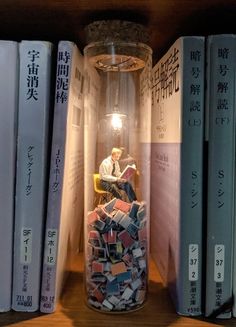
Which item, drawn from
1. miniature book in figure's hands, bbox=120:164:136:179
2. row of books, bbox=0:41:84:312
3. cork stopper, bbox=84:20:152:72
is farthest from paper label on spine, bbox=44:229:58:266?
cork stopper, bbox=84:20:152:72

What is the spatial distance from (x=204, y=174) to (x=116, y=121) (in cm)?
17

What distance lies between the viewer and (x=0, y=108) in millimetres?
502

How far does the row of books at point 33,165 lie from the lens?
50cm

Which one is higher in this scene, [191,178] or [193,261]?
[191,178]

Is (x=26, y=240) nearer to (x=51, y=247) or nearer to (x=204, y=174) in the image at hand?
(x=51, y=247)

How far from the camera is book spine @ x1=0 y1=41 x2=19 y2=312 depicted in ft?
1.64

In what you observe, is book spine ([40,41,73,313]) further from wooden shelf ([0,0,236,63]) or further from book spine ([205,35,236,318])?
book spine ([205,35,236,318])

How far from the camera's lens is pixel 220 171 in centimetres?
49

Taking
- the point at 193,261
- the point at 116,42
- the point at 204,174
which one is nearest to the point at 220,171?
the point at 204,174

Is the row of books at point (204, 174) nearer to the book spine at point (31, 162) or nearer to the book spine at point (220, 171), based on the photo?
the book spine at point (220, 171)

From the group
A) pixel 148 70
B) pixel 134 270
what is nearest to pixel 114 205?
pixel 134 270

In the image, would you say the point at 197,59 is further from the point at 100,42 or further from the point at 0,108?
the point at 0,108

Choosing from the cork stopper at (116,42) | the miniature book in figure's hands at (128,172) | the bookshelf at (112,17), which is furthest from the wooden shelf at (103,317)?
the cork stopper at (116,42)

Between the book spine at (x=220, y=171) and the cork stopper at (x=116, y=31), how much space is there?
108 mm
